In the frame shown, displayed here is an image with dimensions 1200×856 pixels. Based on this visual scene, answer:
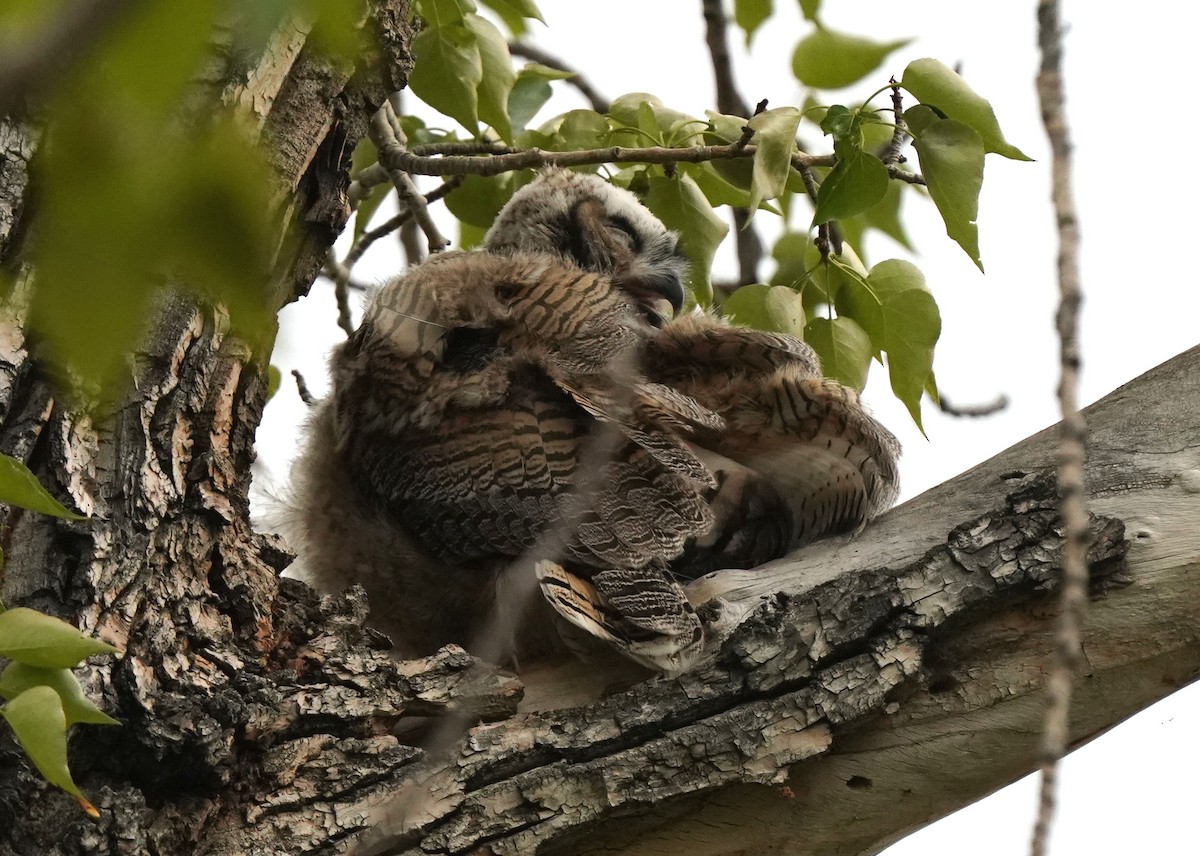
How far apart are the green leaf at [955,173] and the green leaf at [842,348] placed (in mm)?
385

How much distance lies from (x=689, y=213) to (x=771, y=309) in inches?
16.1

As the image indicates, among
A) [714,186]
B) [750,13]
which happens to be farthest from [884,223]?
[750,13]

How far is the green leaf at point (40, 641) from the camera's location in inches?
56.5

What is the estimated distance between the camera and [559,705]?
2109mm

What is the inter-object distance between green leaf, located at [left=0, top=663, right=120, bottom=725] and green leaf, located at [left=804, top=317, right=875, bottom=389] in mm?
1787

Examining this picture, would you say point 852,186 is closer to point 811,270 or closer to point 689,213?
point 811,270

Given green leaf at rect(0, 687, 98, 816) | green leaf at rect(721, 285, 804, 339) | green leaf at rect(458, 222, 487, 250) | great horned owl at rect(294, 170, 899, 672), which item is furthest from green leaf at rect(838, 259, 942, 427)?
green leaf at rect(0, 687, 98, 816)

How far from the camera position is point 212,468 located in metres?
2.12

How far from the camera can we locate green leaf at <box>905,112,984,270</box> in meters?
2.39

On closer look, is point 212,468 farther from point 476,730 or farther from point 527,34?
point 527,34

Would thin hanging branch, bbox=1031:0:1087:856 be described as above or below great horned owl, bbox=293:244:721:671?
below

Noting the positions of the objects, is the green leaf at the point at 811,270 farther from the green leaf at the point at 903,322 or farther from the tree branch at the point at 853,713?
the tree branch at the point at 853,713

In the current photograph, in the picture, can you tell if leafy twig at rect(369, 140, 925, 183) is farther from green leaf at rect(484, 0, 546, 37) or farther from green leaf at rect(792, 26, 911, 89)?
green leaf at rect(484, 0, 546, 37)

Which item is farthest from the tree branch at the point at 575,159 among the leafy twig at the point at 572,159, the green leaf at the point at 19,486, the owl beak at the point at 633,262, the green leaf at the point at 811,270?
the green leaf at the point at 19,486
